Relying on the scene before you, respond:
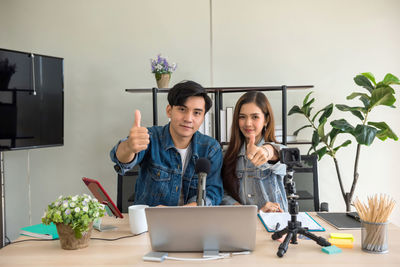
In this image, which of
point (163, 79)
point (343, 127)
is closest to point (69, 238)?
point (163, 79)

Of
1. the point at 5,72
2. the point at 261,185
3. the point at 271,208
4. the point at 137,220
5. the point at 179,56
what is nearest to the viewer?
the point at 137,220

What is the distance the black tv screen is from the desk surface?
1.49m

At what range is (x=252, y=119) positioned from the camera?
1848mm

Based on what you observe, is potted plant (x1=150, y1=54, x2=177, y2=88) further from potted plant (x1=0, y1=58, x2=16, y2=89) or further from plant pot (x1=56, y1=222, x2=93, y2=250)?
plant pot (x1=56, y1=222, x2=93, y2=250)

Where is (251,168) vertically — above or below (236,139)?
below

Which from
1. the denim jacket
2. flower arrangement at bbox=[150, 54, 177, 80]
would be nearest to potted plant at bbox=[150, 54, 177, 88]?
flower arrangement at bbox=[150, 54, 177, 80]

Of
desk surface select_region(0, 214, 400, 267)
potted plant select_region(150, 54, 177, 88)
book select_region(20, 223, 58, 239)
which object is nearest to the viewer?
Result: desk surface select_region(0, 214, 400, 267)

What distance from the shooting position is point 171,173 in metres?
1.70

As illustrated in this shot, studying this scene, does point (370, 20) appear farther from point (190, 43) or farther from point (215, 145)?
point (215, 145)

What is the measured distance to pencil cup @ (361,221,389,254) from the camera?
1042mm

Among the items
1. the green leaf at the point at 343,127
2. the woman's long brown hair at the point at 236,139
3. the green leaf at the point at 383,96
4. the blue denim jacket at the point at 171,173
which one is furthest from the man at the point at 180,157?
the green leaf at the point at 383,96

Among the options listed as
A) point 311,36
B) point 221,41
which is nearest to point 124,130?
point 221,41

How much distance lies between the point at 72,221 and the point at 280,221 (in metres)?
0.81

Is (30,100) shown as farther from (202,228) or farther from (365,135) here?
(365,135)
